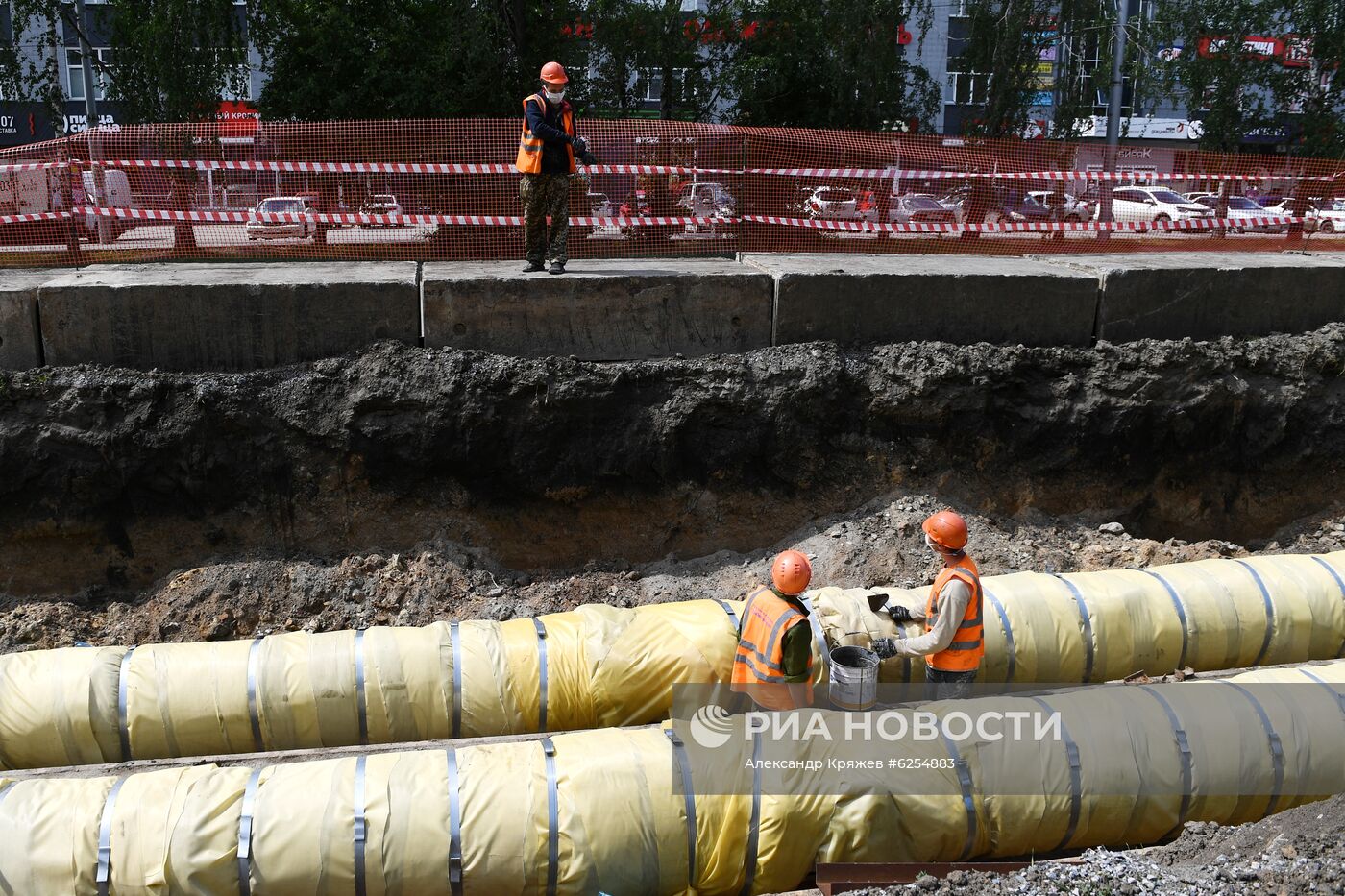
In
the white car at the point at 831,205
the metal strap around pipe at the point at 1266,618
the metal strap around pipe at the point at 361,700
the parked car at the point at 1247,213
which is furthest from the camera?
the parked car at the point at 1247,213

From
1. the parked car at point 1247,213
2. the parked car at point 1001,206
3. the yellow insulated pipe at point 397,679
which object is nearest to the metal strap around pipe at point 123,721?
the yellow insulated pipe at point 397,679

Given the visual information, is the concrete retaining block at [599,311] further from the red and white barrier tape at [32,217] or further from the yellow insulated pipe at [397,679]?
the red and white barrier tape at [32,217]

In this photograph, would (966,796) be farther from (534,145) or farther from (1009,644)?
(534,145)

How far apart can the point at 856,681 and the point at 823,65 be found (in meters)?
17.8

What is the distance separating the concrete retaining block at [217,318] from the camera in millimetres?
7211

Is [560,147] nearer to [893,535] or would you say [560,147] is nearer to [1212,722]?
[893,535]

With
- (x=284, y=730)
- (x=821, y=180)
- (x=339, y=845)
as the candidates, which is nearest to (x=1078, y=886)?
(x=339, y=845)

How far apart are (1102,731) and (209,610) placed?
5805mm

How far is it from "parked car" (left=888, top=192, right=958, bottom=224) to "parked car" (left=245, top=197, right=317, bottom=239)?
603 cm

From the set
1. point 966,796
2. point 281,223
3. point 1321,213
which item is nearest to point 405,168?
point 281,223

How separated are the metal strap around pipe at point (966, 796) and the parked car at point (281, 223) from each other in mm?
7054

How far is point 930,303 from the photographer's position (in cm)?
828

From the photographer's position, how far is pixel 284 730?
533 centimetres

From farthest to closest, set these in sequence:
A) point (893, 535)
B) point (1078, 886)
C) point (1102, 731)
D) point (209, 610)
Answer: point (893, 535), point (209, 610), point (1102, 731), point (1078, 886)
